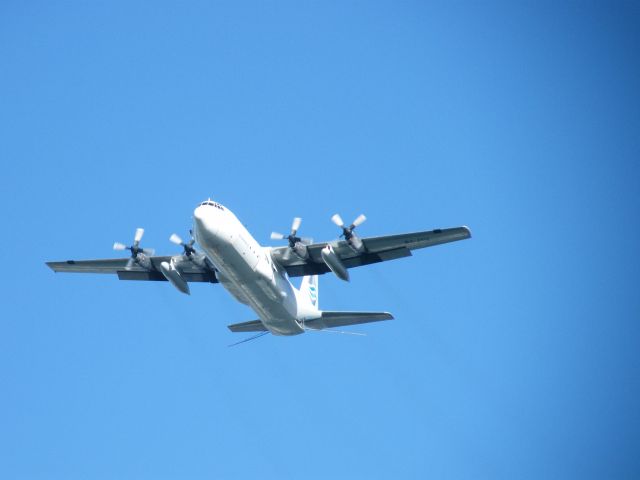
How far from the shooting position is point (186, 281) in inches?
1523

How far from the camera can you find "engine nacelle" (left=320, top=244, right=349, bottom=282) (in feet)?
114

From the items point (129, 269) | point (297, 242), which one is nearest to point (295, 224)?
point (297, 242)

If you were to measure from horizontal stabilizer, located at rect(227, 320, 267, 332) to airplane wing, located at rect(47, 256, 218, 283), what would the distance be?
85.5 inches

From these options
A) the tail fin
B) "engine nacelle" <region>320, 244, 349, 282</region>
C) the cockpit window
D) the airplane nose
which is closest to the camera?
the airplane nose

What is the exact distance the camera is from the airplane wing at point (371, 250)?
34.3 meters

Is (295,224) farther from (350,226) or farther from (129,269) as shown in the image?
(129,269)

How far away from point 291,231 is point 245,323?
5.19 m

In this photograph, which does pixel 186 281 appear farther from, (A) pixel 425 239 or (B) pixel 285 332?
(A) pixel 425 239

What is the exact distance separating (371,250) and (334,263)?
5.98 ft

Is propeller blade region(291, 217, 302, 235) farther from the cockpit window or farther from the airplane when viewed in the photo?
the cockpit window

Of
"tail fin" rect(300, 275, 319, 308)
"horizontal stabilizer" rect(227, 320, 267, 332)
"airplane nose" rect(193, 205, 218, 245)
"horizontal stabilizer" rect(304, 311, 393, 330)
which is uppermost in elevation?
"tail fin" rect(300, 275, 319, 308)

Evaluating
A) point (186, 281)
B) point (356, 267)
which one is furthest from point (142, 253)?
point (356, 267)

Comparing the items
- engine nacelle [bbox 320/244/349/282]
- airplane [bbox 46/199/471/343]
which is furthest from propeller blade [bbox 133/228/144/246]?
engine nacelle [bbox 320/244/349/282]

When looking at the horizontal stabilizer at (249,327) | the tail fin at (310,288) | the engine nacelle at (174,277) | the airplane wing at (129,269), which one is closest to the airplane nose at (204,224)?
the engine nacelle at (174,277)
